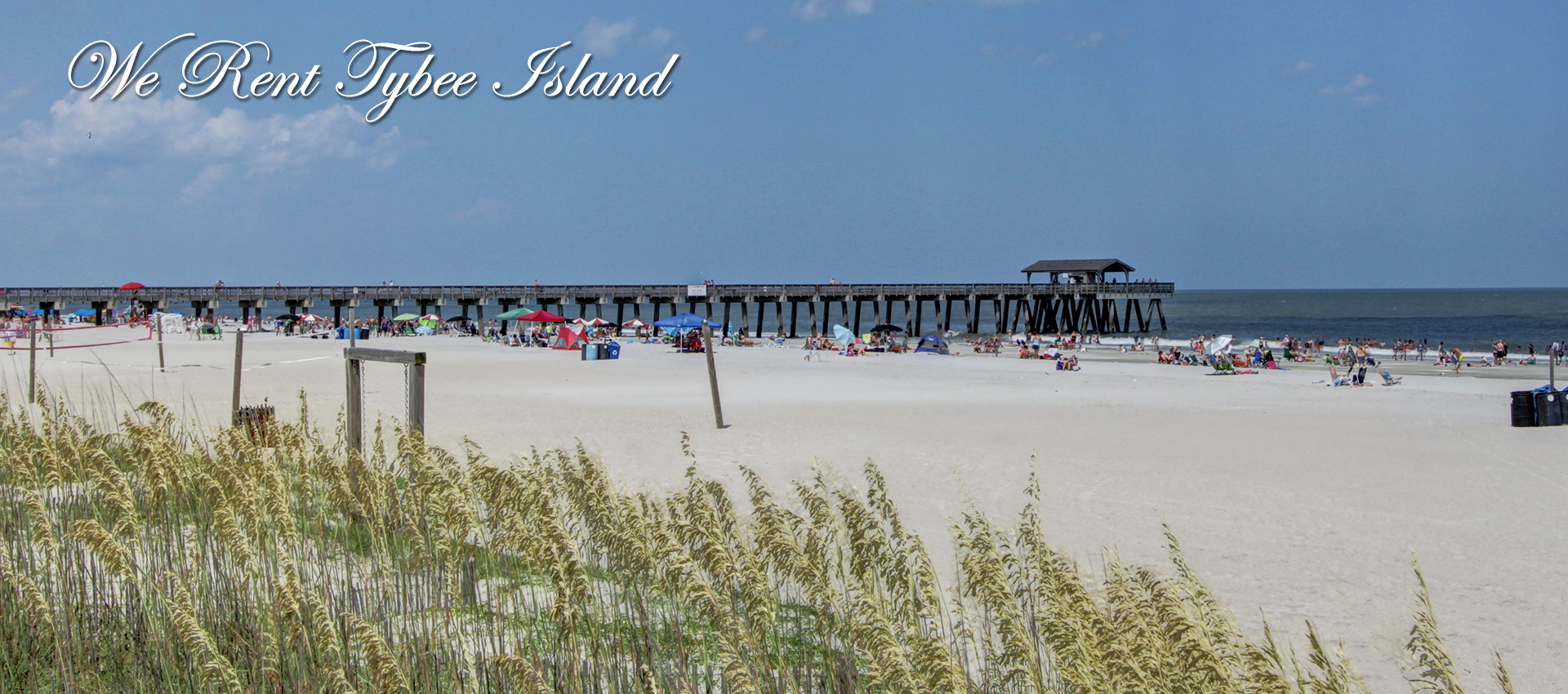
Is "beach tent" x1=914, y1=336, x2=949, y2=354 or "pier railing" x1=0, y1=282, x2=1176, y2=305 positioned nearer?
"beach tent" x1=914, y1=336, x2=949, y2=354

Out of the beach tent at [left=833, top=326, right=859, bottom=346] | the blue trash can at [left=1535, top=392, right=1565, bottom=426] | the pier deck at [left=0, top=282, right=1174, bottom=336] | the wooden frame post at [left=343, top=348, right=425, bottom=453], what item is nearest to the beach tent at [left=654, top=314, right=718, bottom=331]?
the beach tent at [left=833, top=326, right=859, bottom=346]

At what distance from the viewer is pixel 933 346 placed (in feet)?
128

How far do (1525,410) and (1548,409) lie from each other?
0.96ft

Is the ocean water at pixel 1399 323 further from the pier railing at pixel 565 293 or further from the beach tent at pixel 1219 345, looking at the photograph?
the beach tent at pixel 1219 345

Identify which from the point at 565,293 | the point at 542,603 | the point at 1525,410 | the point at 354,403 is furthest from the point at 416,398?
the point at 565,293

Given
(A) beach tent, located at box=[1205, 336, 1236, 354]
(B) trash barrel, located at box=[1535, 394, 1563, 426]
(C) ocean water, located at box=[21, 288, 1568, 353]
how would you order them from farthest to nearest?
(C) ocean water, located at box=[21, 288, 1568, 353] < (A) beach tent, located at box=[1205, 336, 1236, 354] < (B) trash barrel, located at box=[1535, 394, 1563, 426]

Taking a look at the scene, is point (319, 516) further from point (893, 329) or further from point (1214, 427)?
point (893, 329)

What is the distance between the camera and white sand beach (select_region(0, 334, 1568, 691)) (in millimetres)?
7250

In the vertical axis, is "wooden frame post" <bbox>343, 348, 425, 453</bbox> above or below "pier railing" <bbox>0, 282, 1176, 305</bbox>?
below

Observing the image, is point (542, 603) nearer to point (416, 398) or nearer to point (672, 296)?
point (416, 398)

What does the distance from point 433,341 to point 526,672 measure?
1721 inches

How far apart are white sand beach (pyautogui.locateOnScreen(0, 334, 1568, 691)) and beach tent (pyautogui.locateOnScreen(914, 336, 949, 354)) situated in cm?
900

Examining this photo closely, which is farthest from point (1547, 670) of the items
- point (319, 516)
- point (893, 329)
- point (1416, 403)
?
point (893, 329)

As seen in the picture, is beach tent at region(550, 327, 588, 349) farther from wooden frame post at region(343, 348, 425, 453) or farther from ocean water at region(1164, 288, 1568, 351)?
ocean water at region(1164, 288, 1568, 351)
